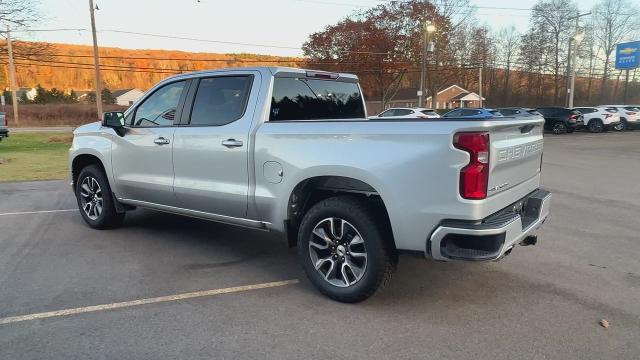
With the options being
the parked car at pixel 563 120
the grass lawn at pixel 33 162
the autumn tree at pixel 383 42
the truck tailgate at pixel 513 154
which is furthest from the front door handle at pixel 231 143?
the autumn tree at pixel 383 42

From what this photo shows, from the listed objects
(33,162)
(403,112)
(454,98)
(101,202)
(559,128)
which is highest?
(403,112)

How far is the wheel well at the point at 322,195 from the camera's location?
3820mm

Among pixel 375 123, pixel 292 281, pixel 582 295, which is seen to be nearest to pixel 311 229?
pixel 292 281

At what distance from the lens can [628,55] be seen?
1810 inches

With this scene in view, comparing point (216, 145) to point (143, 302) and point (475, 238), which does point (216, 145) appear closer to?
point (143, 302)

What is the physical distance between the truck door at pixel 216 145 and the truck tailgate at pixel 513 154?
210 cm

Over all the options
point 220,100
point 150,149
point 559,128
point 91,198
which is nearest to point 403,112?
point 559,128

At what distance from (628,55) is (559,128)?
23.9 meters

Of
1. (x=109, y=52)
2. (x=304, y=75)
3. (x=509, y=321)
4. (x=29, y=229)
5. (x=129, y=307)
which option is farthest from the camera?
(x=109, y=52)

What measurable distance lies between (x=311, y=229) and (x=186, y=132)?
1788mm

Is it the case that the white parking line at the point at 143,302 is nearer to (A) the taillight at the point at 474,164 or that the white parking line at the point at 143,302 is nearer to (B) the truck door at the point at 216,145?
(B) the truck door at the point at 216,145

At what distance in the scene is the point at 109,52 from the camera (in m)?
122

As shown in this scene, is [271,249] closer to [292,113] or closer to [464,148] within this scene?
[292,113]

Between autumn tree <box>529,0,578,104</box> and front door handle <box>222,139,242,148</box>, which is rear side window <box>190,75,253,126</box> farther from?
autumn tree <box>529,0,578,104</box>
